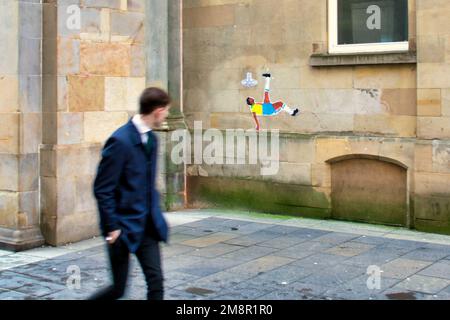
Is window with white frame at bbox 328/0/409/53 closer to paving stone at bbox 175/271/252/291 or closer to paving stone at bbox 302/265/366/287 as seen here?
paving stone at bbox 302/265/366/287

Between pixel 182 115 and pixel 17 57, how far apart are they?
12.8 ft

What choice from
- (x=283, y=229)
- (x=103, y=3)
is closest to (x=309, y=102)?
(x=283, y=229)

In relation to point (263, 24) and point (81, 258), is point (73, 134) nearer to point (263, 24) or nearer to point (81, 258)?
point (81, 258)

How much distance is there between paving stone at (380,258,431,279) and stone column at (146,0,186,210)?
15.9 ft

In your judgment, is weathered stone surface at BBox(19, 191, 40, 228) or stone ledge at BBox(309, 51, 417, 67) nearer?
weathered stone surface at BBox(19, 191, 40, 228)

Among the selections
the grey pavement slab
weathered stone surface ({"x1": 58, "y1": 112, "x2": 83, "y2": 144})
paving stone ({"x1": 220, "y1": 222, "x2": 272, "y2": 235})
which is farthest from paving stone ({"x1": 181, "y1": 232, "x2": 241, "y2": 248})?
weathered stone surface ({"x1": 58, "y1": 112, "x2": 83, "y2": 144})

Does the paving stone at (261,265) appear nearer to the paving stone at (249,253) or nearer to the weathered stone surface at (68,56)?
the paving stone at (249,253)

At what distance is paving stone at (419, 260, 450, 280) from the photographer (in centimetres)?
728

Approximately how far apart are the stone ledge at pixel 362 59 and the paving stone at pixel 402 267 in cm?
312

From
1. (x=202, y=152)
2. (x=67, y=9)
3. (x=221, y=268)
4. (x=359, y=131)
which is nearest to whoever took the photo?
(x=221, y=268)

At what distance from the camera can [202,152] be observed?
39.0ft

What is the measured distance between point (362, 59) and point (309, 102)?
1106mm

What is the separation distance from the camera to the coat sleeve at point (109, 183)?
4.92m

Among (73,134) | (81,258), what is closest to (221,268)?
(81,258)
